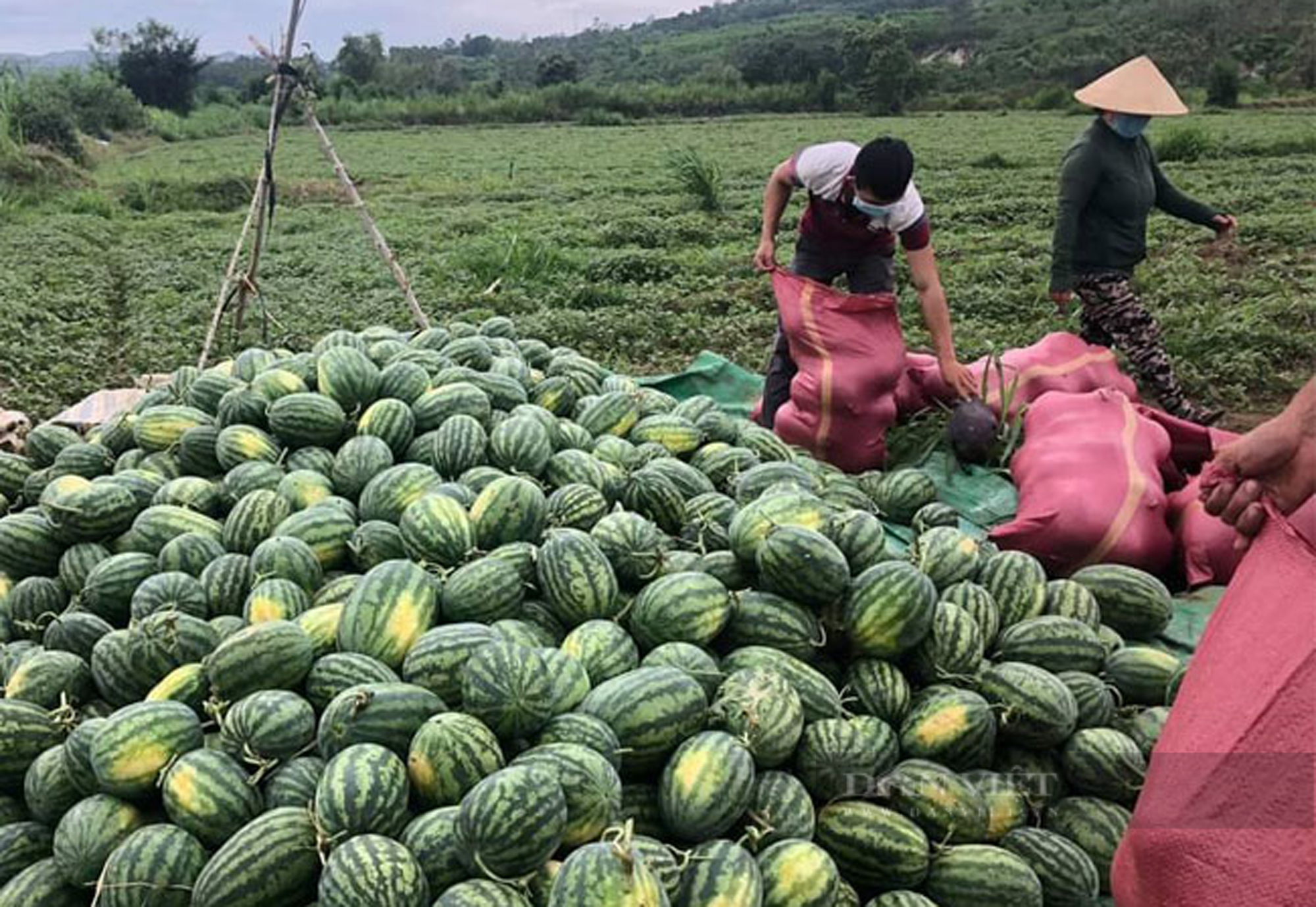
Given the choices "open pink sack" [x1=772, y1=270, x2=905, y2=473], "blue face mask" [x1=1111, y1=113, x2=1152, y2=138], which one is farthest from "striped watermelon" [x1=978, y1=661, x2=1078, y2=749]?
"blue face mask" [x1=1111, y1=113, x2=1152, y2=138]

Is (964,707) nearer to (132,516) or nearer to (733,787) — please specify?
(733,787)

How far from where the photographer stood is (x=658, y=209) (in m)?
15.1

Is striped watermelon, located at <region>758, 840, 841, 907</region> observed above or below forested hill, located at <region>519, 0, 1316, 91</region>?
below

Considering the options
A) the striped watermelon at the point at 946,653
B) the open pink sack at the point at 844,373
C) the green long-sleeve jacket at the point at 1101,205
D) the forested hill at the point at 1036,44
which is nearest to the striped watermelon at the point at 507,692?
the striped watermelon at the point at 946,653

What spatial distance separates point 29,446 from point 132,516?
3.13 ft

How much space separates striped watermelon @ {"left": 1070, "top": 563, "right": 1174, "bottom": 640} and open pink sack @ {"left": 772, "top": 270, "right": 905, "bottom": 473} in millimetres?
1711

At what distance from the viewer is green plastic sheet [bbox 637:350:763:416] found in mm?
5902

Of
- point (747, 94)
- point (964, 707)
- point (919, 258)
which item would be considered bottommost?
point (964, 707)

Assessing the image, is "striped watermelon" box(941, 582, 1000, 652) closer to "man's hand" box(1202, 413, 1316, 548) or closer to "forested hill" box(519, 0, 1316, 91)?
"man's hand" box(1202, 413, 1316, 548)

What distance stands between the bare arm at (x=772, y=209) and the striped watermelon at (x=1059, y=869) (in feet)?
11.6

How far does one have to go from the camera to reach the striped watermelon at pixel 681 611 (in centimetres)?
226

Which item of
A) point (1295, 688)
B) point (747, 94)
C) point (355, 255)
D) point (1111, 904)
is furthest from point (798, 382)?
point (747, 94)

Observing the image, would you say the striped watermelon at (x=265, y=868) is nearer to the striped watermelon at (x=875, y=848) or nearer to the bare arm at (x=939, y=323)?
the striped watermelon at (x=875, y=848)

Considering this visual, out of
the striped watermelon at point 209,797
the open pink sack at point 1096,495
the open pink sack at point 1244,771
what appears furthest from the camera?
the open pink sack at point 1096,495
